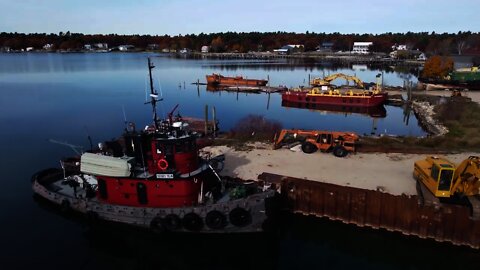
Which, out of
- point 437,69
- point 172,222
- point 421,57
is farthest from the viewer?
point 421,57

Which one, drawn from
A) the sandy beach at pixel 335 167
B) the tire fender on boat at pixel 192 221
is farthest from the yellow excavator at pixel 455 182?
the tire fender on boat at pixel 192 221

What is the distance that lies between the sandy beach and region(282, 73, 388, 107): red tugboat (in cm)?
3258

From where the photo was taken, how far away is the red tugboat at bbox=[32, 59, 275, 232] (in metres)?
17.6

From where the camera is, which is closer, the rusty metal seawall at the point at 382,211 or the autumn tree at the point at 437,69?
the rusty metal seawall at the point at 382,211

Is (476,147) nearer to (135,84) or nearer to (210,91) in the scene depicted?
(210,91)

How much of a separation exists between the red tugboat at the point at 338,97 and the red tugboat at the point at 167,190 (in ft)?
140

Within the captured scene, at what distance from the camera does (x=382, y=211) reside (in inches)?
696

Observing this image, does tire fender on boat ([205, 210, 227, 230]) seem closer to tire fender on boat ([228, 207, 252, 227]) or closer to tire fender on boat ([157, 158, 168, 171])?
tire fender on boat ([228, 207, 252, 227])

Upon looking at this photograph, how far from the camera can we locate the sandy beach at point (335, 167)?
838 inches

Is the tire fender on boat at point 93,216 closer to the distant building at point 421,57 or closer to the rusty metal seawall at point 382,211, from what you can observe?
the rusty metal seawall at point 382,211

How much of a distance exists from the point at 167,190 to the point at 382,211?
33.9 feet

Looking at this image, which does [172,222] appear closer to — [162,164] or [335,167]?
[162,164]

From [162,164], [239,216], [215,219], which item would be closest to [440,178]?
[239,216]

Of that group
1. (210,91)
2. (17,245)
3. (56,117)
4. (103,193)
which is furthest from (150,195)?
(210,91)
